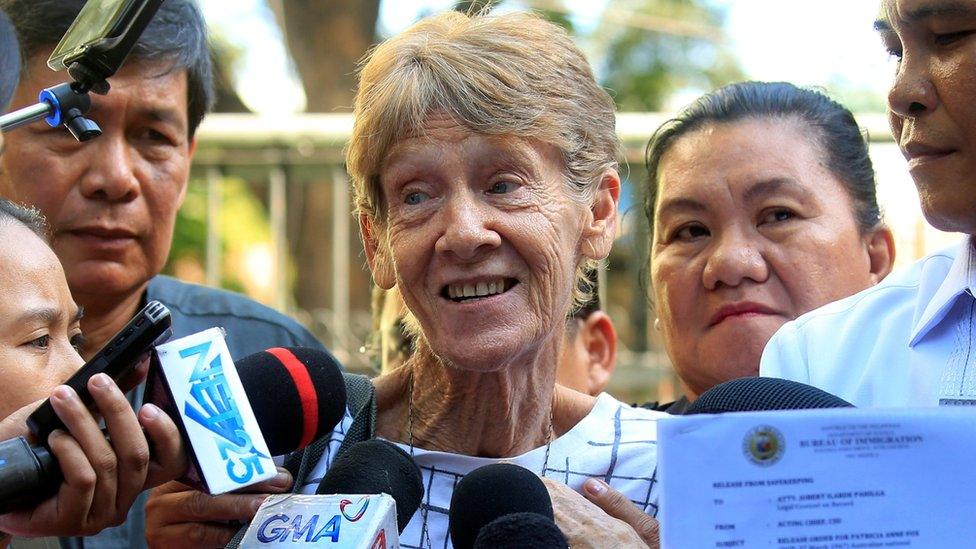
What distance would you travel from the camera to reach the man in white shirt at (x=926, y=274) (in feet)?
7.07

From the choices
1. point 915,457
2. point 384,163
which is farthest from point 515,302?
point 915,457

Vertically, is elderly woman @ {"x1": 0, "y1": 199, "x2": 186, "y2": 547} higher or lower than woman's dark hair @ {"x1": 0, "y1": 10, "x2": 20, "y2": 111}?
lower

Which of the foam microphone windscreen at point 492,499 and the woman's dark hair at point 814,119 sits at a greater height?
the woman's dark hair at point 814,119

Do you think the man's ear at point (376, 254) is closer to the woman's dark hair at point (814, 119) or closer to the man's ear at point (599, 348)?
the woman's dark hair at point (814, 119)

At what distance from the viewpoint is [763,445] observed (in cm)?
140

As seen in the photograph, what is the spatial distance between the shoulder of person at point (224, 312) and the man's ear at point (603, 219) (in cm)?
111

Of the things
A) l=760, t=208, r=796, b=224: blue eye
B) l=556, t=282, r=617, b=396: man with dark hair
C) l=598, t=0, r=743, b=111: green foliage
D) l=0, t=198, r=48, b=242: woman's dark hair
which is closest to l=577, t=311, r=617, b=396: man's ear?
l=556, t=282, r=617, b=396: man with dark hair

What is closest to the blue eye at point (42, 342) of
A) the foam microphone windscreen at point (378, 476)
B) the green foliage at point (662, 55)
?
the foam microphone windscreen at point (378, 476)

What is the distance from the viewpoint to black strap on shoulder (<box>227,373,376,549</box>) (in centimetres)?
240

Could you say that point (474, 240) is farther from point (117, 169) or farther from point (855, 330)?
point (117, 169)

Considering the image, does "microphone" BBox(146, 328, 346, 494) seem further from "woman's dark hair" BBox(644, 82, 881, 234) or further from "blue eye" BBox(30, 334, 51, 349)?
"woman's dark hair" BBox(644, 82, 881, 234)

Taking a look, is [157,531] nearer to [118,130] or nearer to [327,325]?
[118,130]

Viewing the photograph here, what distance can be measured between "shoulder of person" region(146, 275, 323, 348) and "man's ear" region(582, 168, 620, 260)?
1.11 meters

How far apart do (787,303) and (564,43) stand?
93 cm
